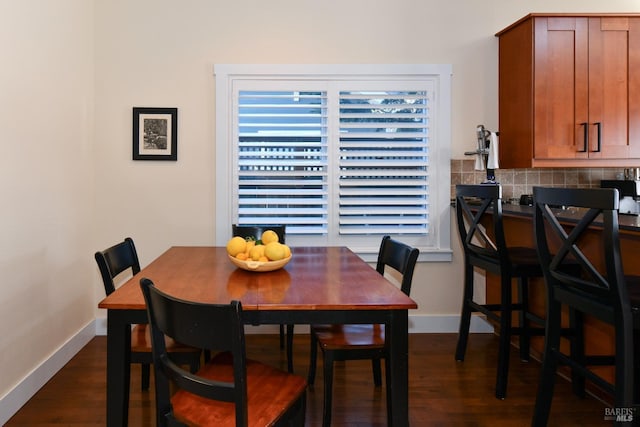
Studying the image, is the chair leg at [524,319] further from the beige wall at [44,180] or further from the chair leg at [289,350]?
the beige wall at [44,180]

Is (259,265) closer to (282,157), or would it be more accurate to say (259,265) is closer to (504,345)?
(504,345)

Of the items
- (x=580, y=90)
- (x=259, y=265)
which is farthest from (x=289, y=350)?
(x=580, y=90)

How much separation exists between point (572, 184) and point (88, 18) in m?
4.01

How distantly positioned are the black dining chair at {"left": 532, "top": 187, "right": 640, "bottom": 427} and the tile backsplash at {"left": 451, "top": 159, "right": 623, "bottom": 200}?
1.21 metres

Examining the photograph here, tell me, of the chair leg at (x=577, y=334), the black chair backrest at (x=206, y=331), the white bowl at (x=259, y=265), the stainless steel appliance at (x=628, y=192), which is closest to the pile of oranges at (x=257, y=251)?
the white bowl at (x=259, y=265)

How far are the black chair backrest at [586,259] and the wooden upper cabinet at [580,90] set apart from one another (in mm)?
1239

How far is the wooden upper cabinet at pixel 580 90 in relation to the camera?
9.50 ft

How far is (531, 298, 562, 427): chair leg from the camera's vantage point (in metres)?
1.81

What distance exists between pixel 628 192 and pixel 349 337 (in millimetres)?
2758

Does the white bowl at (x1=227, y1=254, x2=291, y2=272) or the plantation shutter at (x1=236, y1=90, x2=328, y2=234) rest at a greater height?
the plantation shutter at (x1=236, y1=90, x2=328, y2=234)

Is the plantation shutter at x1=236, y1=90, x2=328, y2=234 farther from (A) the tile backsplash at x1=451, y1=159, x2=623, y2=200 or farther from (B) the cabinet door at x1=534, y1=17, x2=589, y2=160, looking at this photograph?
(B) the cabinet door at x1=534, y1=17, x2=589, y2=160

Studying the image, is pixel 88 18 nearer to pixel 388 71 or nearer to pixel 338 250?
pixel 388 71

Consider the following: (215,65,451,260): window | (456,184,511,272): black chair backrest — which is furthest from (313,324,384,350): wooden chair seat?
(215,65,451,260): window

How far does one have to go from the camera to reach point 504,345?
2268 mm
